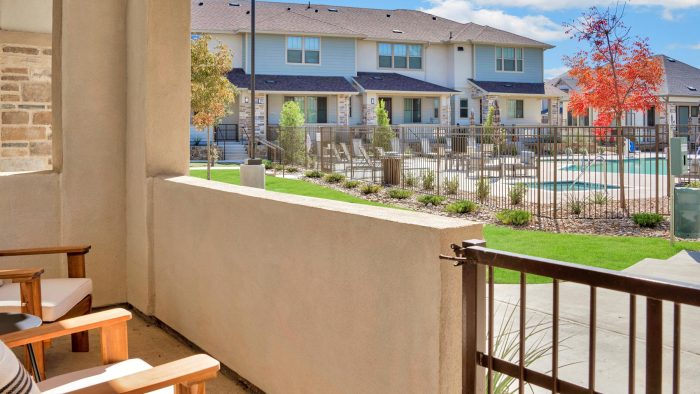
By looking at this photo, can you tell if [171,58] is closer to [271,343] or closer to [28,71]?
[271,343]

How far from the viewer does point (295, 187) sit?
17.7 meters

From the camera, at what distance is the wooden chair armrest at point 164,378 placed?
247 centimetres

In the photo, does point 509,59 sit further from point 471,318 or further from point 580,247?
point 471,318

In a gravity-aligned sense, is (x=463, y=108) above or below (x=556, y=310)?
above

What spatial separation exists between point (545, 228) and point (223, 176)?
35.8 feet

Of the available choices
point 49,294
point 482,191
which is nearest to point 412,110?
point 482,191

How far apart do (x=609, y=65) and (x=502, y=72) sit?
20080mm

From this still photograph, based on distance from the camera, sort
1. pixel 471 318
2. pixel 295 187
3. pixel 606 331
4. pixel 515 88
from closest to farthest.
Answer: pixel 471 318
pixel 606 331
pixel 295 187
pixel 515 88

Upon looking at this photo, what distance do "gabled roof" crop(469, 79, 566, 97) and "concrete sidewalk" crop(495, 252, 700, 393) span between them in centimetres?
3036


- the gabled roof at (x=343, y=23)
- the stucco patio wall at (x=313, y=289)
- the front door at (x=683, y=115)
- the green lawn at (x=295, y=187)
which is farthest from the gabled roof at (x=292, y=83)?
the stucco patio wall at (x=313, y=289)

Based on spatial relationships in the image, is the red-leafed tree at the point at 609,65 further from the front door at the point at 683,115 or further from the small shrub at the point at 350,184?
the front door at the point at 683,115

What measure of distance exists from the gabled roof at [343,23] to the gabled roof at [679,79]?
29.9 feet

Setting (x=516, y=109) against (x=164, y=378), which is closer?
(x=164, y=378)

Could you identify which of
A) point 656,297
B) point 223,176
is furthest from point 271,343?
point 223,176
